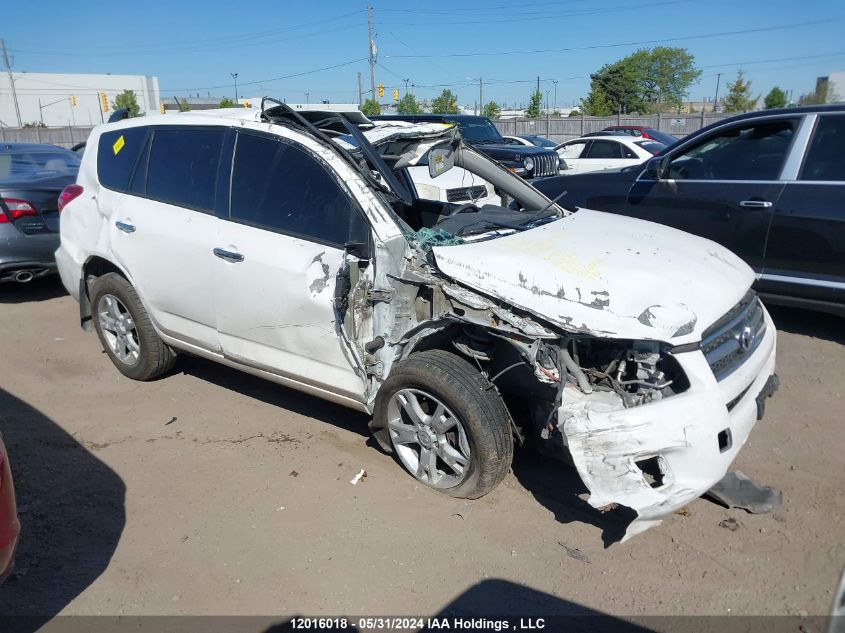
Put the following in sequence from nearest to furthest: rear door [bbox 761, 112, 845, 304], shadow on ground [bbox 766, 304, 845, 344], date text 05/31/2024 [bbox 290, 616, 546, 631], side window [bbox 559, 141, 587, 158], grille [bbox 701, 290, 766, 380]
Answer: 1. date text 05/31/2024 [bbox 290, 616, 546, 631]
2. grille [bbox 701, 290, 766, 380]
3. rear door [bbox 761, 112, 845, 304]
4. shadow on ground [bbox 766, 304, 845, 344]
5. side window [bbox 559, 141, 587, 158]

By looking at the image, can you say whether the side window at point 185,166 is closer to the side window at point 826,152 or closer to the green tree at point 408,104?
the side window at point 826,152

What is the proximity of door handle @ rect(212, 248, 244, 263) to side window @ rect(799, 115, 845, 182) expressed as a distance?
4.27 m

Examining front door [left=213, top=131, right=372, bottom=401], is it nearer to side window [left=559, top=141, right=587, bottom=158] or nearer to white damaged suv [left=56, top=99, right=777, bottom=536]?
white damaged suv [left=56, top=99, right=777, bottom=536]

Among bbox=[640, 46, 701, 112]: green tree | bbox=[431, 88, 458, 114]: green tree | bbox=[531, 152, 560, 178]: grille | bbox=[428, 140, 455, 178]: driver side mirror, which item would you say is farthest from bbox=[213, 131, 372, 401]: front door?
bbox=[640, 46, 701, 112]: green tree

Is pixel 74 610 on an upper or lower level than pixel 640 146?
lower

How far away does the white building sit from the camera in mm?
75500

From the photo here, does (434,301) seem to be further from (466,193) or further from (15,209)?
(15,209)

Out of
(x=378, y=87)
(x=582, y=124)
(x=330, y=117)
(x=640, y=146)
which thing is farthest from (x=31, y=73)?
(x=330, y=117)

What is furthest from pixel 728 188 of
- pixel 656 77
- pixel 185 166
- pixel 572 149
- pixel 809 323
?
pixel 656 77

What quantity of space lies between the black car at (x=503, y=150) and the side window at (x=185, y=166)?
800cm

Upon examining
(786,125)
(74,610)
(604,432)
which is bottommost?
(74,610)

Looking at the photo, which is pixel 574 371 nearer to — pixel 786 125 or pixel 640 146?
pixel 786 125

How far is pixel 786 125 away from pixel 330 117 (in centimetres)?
365

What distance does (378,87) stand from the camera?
49.1m
